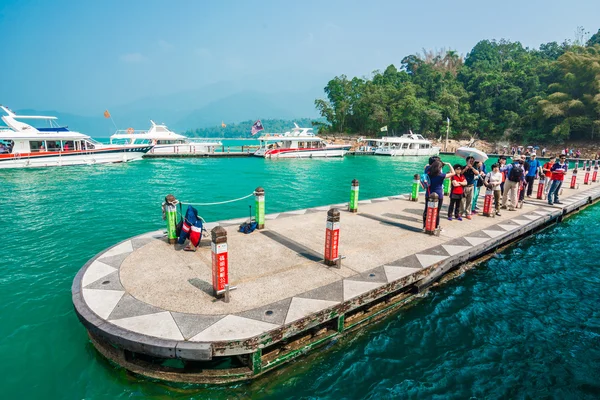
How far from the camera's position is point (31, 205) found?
55.1 feet

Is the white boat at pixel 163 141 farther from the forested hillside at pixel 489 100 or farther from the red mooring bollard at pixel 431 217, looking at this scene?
the red mooring bollard at pixel 431 217

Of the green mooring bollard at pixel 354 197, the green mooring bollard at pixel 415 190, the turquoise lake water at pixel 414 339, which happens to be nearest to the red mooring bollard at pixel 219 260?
the turquoise lake water at pixel 414 339

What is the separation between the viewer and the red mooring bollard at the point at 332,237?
22.3 ft

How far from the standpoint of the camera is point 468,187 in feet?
37.6

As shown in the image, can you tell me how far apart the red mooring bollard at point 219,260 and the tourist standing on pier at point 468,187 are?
867 cm

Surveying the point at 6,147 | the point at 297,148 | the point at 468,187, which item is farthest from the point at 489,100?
the point at 6,147

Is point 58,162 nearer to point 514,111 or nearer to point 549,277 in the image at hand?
point 549,277

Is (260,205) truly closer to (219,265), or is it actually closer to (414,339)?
(219,265)

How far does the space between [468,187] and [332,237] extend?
693 centimetres

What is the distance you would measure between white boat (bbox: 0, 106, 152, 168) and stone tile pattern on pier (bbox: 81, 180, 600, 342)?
33458 millimetres

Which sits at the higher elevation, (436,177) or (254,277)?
(436,177)

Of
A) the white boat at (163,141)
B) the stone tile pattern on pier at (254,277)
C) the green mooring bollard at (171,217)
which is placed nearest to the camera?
the stone tile pattern on pier at (254,277)

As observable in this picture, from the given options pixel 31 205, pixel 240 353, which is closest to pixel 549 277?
pixel 240 353

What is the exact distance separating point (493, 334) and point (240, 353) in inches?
191
